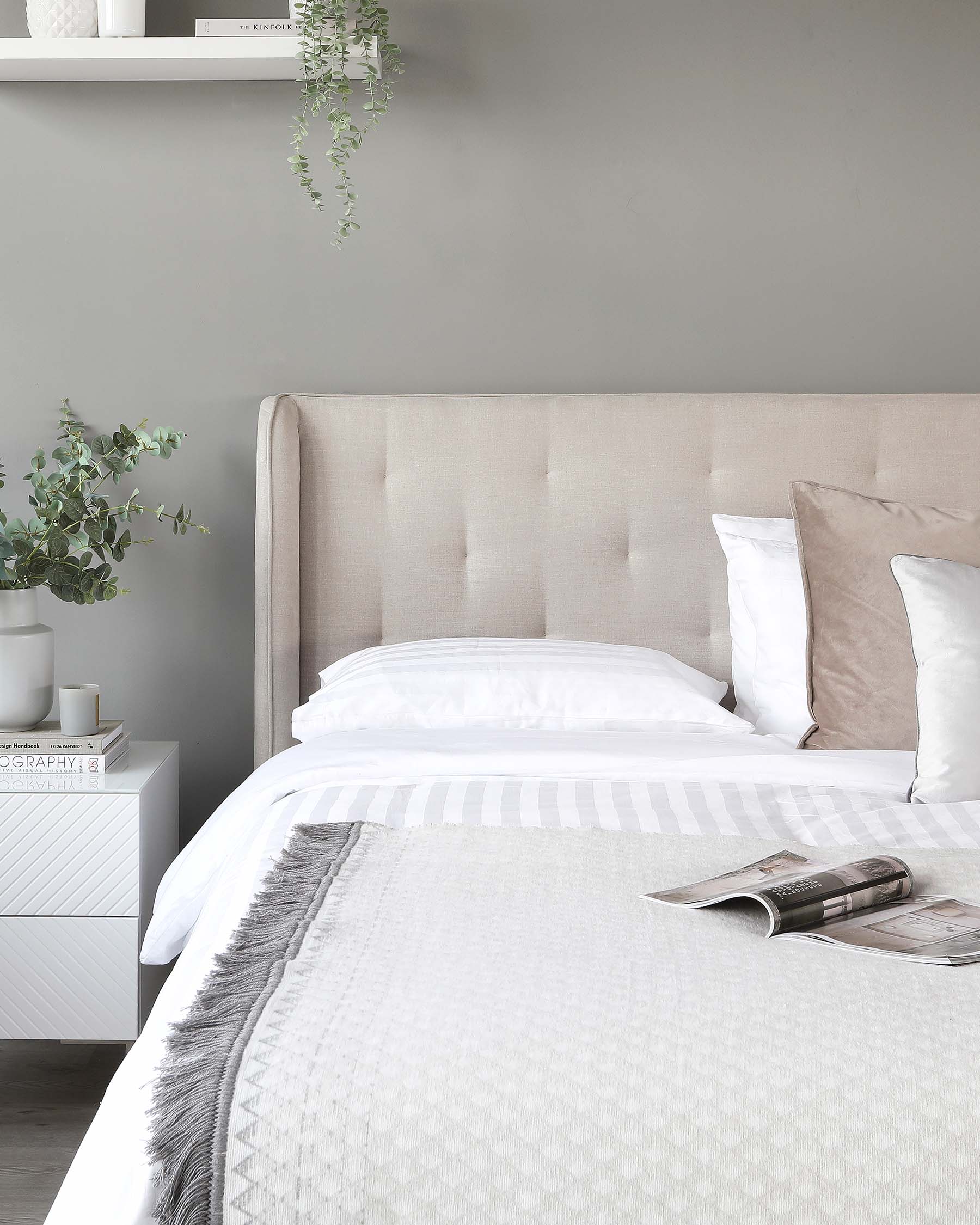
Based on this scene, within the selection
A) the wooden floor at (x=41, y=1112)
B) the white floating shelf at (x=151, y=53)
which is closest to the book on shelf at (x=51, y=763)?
A: the wooden floor at (x=41, y=1112)

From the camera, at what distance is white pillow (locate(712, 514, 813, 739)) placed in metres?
1.95

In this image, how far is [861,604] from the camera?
1.79 metres

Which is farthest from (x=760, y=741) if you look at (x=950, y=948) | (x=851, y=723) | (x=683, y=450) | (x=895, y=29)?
(x=895, y=29)

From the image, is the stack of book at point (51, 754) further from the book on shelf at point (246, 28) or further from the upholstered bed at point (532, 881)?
the book on shelf at point (246, 28)

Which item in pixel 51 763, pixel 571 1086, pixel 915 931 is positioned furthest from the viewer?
pixel 51 763

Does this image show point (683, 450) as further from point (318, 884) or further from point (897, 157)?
point (318, 884)

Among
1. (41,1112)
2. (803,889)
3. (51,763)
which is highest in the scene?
(803,889)

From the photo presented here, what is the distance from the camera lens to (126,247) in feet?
7.52

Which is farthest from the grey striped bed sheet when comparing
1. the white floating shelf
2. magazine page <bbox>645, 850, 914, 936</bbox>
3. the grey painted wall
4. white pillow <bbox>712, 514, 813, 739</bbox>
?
the white floating shelf

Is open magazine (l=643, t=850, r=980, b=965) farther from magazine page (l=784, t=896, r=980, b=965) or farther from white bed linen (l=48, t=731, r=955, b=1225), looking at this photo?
white bed linen (l=48, t=731, r=955, b=1225)

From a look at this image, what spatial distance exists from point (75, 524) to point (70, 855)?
617 millimetres

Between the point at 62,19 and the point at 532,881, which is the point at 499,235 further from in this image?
the point at 532,881

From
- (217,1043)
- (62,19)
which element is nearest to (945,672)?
(217,1043)

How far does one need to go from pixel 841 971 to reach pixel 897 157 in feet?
6.63
